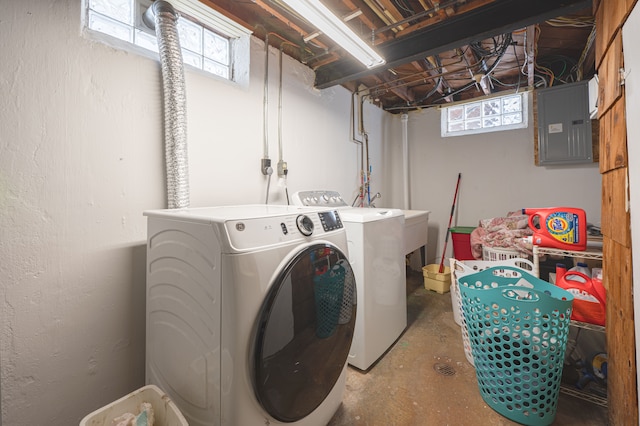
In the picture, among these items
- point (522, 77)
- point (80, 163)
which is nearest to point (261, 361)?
point (80, 163)

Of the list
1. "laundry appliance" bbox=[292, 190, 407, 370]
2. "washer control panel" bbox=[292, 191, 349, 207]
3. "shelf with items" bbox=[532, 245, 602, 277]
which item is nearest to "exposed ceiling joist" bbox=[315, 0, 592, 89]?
"washer control panel" bbox=[292, 191, 349, 207]

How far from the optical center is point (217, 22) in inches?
65.6

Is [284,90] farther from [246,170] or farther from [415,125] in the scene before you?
[415,125]

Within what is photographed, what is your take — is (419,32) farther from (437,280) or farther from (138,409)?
(138,409)

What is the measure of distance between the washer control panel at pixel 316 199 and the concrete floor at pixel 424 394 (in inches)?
Answer: 48.0

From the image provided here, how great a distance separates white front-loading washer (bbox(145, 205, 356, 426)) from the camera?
84 cm

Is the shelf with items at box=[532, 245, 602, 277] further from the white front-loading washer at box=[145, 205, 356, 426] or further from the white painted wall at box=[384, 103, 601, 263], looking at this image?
the white painted wall at box=[384, 103, 601, 263]

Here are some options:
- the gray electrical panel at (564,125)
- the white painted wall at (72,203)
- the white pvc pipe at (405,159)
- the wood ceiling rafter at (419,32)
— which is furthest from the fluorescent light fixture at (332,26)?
the gray electrical panel at (564,125)

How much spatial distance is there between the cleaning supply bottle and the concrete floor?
0.85m

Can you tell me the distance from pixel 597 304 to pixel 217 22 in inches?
107

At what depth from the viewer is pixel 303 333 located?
100 centimetres

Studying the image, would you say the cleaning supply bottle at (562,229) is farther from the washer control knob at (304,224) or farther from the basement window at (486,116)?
the basement window at (486,116)

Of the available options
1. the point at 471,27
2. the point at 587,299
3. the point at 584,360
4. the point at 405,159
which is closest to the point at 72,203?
the point at 471,27

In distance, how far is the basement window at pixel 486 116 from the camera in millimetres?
3059
